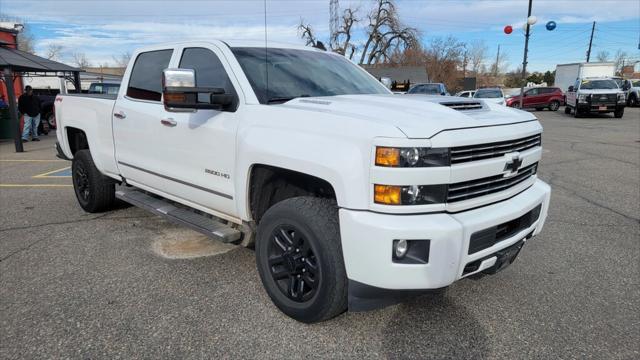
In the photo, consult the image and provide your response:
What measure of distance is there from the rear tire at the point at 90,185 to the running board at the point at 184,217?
2.01ft

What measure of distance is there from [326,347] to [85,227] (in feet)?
11.7

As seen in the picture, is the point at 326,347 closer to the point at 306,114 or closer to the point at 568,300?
the point at 306,114

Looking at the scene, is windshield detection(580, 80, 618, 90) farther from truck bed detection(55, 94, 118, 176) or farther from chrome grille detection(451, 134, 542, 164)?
truck bed detection(55, 94, 118, 176)

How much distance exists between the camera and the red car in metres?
30.3

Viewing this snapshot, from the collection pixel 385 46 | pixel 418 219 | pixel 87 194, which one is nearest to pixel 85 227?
pixel 87 194

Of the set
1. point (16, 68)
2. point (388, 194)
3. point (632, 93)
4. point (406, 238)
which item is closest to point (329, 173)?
point (388, 194)

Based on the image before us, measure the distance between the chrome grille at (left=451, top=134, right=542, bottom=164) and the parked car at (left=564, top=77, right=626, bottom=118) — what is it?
21655 mm

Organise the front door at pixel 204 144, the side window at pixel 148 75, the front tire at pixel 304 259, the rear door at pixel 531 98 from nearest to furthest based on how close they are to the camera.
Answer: the front tire at pixel 304 259
the front door at pixel 204 144
the side window at pixel 148 75
the rear door at pixel 531 98

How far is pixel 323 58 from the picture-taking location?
425 centimetres

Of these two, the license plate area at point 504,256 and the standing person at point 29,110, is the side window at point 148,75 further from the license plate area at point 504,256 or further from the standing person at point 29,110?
the standing person at point 29,110

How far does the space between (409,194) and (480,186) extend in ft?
1.75

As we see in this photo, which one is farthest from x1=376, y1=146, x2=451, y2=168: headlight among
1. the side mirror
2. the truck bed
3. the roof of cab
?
the truck bed

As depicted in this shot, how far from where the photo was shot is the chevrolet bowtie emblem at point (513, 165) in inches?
112

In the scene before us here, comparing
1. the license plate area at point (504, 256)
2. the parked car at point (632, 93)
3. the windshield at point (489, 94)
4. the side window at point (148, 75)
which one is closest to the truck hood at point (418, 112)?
the license plate area at point (504, 256)
